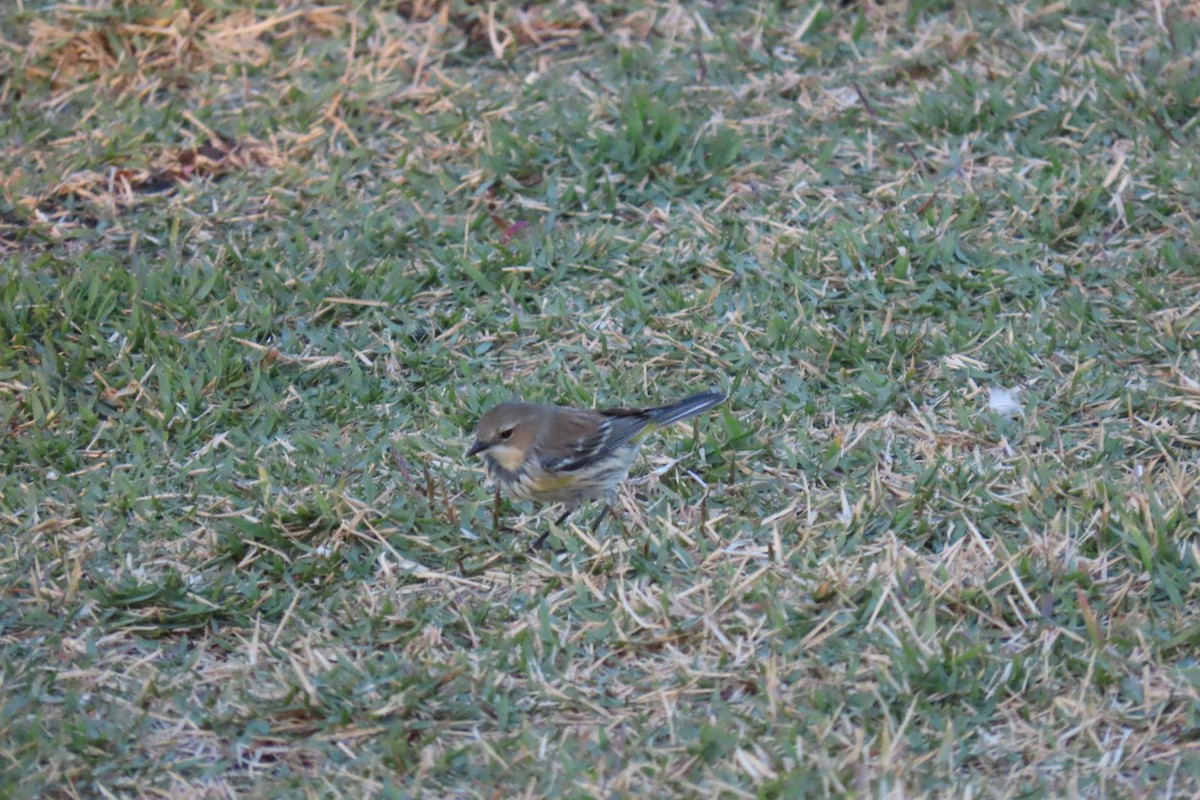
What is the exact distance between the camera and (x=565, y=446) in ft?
15.8

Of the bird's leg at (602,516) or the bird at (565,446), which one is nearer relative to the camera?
the bird at (565,446)

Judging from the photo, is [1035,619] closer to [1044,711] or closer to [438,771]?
[1044,711]

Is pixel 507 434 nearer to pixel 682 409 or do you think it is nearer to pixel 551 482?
pixel 551 482

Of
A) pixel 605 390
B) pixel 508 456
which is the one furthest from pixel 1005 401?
pixel 508 456

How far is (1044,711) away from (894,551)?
0.76m

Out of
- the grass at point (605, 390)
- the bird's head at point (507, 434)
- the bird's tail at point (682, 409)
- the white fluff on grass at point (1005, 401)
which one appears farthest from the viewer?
the white fluff on grass at point (1005, 401)

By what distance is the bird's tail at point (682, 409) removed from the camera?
511 cm

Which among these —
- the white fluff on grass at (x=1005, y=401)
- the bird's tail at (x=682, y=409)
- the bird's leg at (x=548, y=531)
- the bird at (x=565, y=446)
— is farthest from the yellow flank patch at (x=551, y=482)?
the white fluff on grass at (x=1005, y=401)

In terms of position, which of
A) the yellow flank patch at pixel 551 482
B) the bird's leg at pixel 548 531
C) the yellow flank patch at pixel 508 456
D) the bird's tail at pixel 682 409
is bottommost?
the bird's leg at pixel 548 531

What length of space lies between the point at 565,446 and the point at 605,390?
0.87 metres

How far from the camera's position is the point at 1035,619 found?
4301mm

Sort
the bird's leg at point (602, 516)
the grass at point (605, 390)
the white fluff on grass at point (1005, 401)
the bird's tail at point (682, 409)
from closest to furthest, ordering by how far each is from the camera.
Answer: the grass at point (605, 390) < the bird's leg at point (602, 516) < the bird's tail at point (682, 409) < the white fluff on grass at point (1005, 401)

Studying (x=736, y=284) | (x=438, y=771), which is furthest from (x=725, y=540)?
(x=736, y=284)

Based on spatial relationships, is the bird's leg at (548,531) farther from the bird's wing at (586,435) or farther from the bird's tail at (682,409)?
the bird's tail at (682,409)
